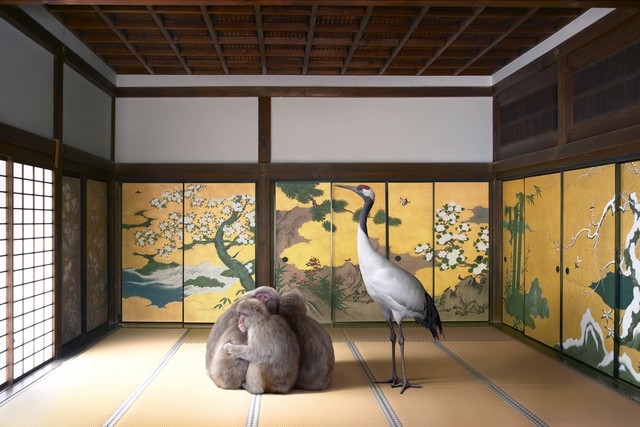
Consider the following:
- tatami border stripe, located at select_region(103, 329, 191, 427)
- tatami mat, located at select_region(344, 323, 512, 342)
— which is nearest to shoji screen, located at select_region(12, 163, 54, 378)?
tatami border stripe, located at select_region(103, 329, 191, 427)

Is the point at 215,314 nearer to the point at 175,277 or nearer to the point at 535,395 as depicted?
the point at 175,277

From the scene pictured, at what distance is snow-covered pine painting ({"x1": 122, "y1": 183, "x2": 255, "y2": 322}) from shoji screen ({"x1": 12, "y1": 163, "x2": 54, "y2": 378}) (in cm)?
185

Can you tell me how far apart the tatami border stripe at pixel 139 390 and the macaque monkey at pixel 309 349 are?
3.90 ft

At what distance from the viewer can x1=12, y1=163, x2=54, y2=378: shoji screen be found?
4.46 m

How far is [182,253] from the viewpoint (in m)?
Result: 6.94

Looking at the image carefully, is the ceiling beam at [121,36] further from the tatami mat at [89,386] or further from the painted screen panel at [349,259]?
the tatami mat at [89,386]

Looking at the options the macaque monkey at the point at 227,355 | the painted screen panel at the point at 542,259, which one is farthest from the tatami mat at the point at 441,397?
the painted screen panel at the point at 542,259

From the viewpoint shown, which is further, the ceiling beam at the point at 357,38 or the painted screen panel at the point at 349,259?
the painted screen panel at the point at 349,259

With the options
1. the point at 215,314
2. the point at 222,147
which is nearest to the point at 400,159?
the point at 222,147

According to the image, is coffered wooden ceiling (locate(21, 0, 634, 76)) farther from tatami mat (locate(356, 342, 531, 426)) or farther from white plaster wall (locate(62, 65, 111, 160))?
tatami mat (locate(356, 342, 531, 426))

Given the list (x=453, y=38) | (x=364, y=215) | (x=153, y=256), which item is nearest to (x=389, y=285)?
(x=364, y=215)

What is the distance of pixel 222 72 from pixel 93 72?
150 centimetres

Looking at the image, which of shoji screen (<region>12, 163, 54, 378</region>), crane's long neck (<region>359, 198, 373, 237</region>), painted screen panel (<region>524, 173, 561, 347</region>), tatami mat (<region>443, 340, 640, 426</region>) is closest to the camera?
tatami mat (<region>443, 340, 640, 426</region>)

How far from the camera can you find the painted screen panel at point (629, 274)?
4.34 metres
